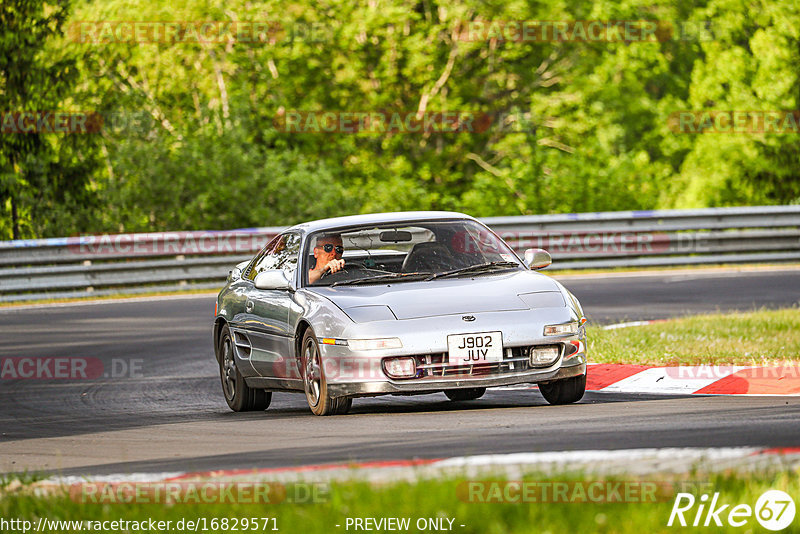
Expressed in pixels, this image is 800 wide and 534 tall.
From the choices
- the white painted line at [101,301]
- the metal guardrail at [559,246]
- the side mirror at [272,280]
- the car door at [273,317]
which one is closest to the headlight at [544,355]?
the car door at [273,317]

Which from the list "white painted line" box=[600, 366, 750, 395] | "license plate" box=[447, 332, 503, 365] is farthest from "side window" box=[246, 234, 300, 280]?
"white painted line" box=[600, 366, 750, 395]

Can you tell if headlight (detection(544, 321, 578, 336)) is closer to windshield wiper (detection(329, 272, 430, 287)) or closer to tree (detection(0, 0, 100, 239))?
windshield wiper (detection(329, 272, 430, 287))

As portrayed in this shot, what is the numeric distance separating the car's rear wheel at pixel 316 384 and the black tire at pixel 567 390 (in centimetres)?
144

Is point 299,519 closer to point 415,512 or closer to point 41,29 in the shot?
point 415,512

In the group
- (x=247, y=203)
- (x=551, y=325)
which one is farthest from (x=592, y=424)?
(x=247, y=203)

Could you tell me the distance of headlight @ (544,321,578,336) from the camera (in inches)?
375

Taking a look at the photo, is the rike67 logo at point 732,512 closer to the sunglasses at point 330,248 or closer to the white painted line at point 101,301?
the sunglasses at point 330,248

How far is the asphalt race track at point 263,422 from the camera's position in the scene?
295 inches

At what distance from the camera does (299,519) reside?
208 inches

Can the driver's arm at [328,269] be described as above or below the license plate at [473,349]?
above

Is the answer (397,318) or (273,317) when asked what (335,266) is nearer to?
(273,317)

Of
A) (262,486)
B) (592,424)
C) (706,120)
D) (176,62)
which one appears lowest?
(706,120)

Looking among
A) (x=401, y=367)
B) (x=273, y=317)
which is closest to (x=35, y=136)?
(x=273, y=317)

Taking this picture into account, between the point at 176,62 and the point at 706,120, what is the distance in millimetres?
18944
